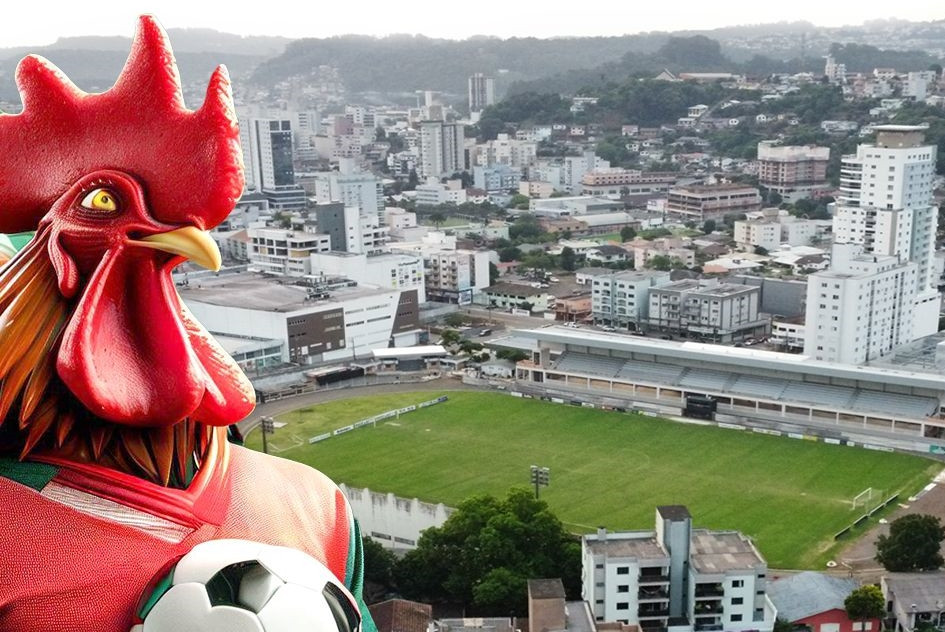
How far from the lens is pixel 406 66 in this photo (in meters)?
127

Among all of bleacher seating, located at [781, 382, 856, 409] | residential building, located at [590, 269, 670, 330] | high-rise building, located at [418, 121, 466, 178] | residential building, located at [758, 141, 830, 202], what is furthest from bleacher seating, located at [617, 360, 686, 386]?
high-rise building, located at [418, 121, 466, 178]

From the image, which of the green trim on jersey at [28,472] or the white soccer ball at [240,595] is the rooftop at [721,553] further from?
the green trim on jersey at [28,472]

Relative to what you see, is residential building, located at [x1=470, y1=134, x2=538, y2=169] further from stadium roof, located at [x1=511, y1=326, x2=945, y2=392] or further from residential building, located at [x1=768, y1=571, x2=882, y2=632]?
residential building, located at [x1=768, y1=571, x2=882, y2=632]

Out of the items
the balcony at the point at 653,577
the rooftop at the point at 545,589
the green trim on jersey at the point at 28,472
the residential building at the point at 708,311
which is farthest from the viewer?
the residential building at the point at 708,311

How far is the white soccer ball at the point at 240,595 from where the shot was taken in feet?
9.95

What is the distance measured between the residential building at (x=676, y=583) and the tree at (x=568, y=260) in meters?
22.2

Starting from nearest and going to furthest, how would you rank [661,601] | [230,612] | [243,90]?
[230,612] → [661,601] → [243,90]

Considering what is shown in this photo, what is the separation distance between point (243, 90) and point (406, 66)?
1828 centimetres

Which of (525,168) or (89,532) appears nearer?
(89,532)

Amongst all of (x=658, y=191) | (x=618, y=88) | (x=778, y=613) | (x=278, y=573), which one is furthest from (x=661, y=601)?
(x=618, y=88)

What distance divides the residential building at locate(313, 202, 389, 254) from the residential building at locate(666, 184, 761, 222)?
49.7ft

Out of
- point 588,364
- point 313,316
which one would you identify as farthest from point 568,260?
point 588,364

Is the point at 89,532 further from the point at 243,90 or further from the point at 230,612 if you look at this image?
the point at 243,90

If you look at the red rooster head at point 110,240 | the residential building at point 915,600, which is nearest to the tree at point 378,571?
the residential building at point 915,600
